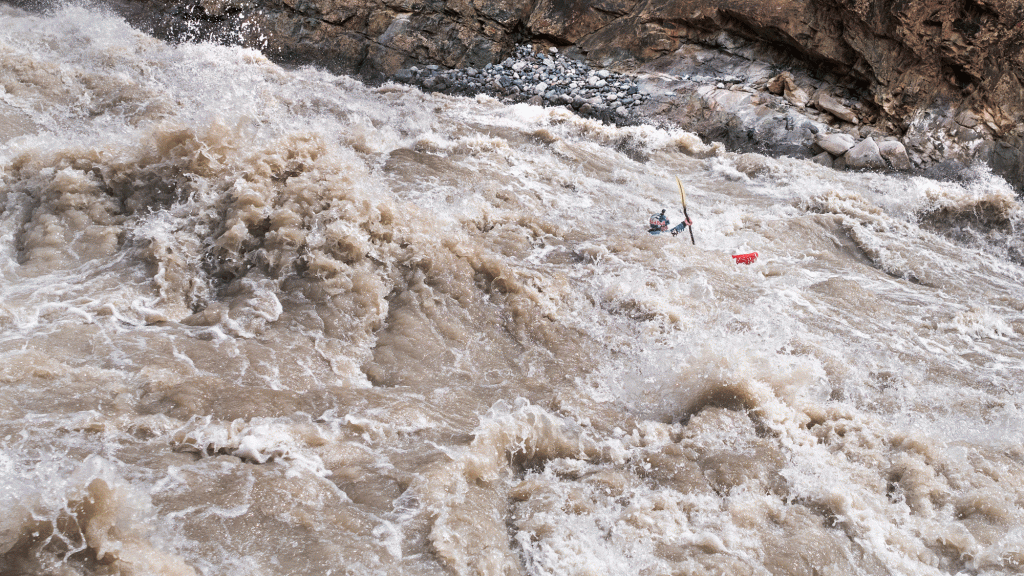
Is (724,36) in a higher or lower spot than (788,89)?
higher

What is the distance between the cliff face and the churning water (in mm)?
2999

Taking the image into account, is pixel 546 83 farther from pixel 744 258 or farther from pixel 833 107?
pixel 744 258

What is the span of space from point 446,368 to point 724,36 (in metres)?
9.06

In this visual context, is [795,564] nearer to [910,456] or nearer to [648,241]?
[910,456]

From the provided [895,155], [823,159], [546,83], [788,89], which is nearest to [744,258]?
[823,159]

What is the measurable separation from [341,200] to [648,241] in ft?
8.35

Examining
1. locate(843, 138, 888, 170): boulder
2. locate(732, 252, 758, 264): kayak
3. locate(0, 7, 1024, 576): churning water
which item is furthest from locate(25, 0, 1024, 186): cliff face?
locate(732, 252, 758, 264): kayak

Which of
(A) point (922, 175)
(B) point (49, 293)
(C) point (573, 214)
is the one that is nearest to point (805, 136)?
(A) point (922, 175)

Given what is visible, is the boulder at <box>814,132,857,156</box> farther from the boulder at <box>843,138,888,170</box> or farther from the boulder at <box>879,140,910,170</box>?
the boulder at <box>879,140,910,170</box>

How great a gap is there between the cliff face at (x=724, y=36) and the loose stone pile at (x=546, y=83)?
0.35 m

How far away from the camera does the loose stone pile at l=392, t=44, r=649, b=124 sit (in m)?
9.78

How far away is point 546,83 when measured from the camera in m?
10.3

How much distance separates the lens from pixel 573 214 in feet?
18.5

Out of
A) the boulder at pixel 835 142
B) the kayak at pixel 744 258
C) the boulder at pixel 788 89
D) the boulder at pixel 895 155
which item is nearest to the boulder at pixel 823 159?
the boulder at pixel 835 142
